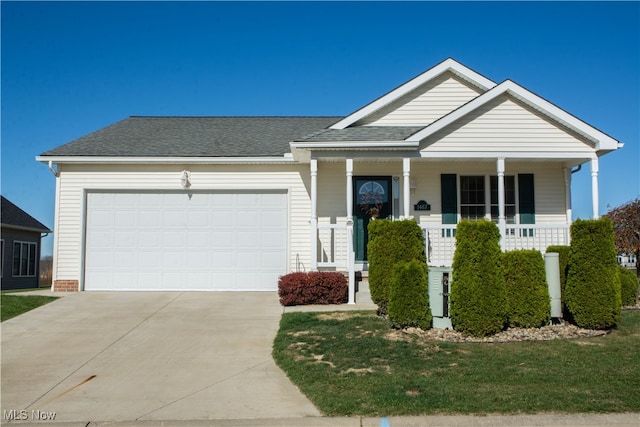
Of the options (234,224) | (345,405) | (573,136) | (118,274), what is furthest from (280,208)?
(345,405)

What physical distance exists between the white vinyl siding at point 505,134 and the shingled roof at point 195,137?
448 centimetres

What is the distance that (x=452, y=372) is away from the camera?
23.6ft

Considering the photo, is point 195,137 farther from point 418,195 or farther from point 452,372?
point 452,372

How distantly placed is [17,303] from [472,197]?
1128 cm

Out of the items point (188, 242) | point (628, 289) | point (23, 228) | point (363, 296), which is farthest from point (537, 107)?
point (23, 228)

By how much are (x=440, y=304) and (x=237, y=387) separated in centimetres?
388

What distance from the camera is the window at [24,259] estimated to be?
26562 mm

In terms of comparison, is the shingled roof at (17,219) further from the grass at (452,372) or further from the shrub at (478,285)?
the shrub at (478,285)

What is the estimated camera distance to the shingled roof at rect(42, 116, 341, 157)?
15047 mm

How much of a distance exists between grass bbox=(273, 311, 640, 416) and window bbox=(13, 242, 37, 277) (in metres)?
21.8

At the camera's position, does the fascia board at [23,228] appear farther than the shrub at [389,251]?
Yes

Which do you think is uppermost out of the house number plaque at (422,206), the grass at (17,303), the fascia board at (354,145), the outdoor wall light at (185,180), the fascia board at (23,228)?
the fascia board at (354,145)

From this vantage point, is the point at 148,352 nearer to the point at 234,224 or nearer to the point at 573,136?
the point at 234,224

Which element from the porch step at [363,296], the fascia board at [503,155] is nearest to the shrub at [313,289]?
the porch step at [363,296]
